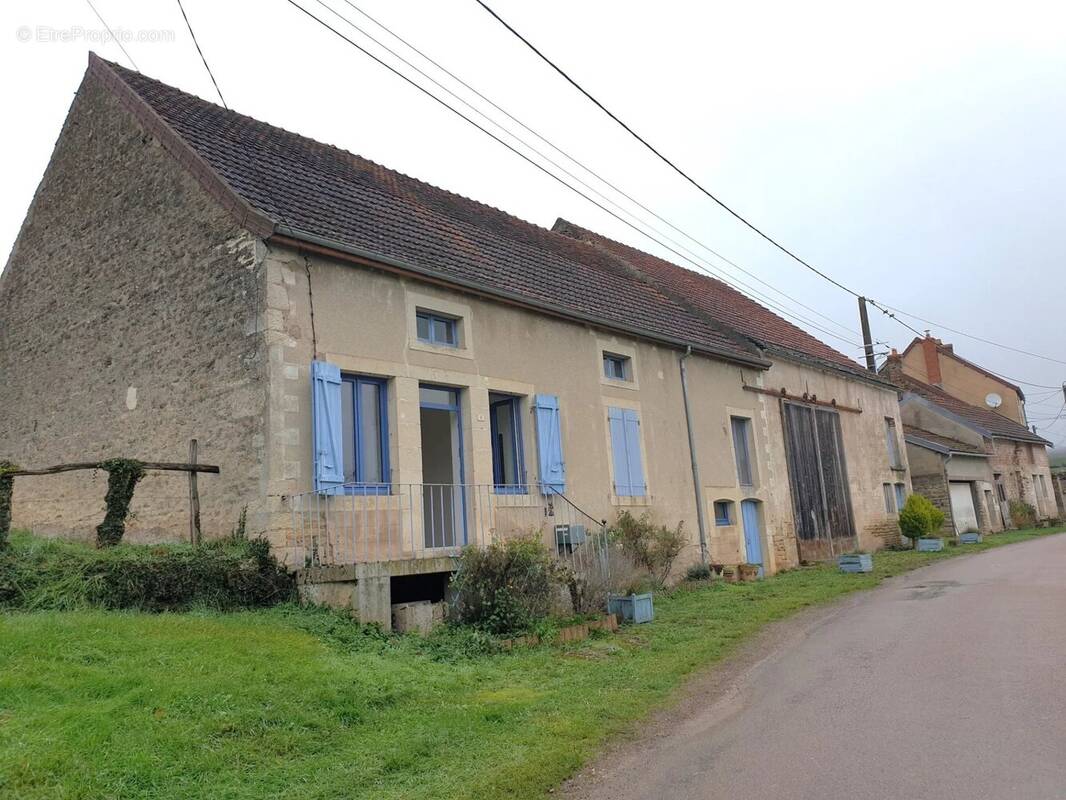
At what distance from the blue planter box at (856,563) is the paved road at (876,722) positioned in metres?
6.32

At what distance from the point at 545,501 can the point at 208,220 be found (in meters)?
6.15

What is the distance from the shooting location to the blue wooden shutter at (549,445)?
12.3 metres

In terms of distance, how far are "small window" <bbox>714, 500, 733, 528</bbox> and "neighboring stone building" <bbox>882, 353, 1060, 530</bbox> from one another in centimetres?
1343

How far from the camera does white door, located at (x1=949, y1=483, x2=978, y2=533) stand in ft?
88.7

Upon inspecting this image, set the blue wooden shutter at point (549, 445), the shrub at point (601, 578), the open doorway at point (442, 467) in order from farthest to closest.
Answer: the blue wooden shutter at point (549, 445)
the open doorway at point (442, 467)
the shrub at point (601, 578)

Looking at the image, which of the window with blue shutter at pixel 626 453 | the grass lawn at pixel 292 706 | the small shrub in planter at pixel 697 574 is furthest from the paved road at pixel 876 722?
the small shrub in planter at pixel 697 574

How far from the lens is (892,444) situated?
24.1 meters

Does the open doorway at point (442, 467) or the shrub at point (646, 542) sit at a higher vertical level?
the open doorway at point (442, 467)

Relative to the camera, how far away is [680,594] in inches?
520

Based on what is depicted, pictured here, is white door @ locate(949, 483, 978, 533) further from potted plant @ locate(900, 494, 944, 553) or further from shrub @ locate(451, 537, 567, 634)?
shrub @ locate(451, 537, 567, 634)

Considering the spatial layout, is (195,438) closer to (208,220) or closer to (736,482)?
(208,220)

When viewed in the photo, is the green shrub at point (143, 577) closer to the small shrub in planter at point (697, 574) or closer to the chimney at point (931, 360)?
the small shrub in planter at point (697, 574)

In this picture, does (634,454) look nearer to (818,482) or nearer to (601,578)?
(601,578)

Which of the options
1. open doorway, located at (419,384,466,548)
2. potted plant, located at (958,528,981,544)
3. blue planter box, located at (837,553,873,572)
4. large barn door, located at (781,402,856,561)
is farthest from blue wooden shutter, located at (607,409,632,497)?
potted plant, located at (958,528,981,544)
